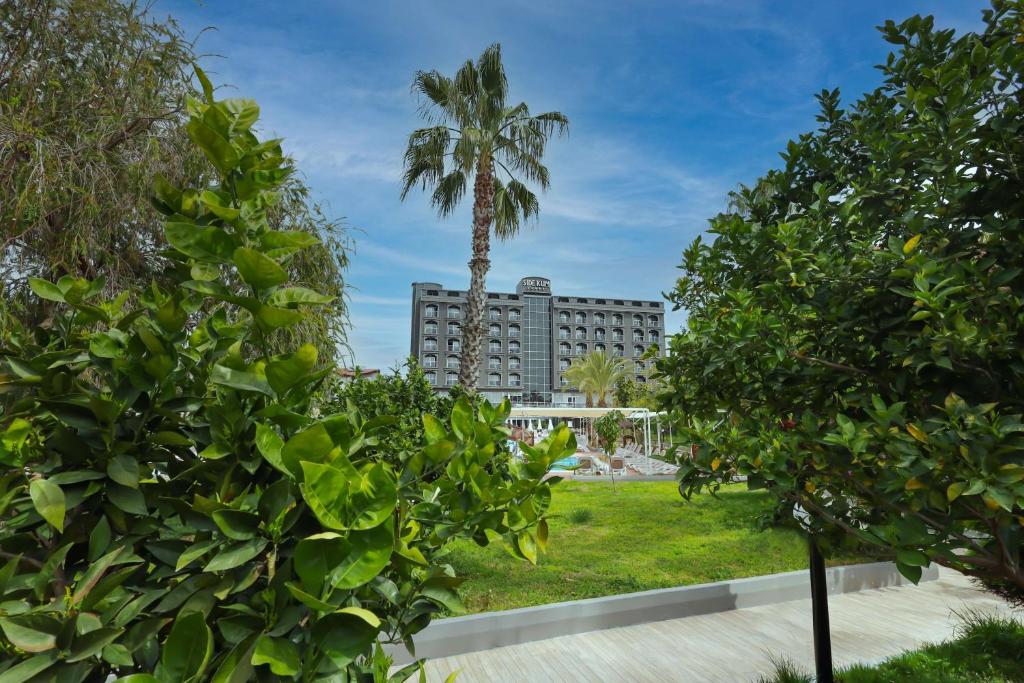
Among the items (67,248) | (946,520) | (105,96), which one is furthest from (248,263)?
(105,96)

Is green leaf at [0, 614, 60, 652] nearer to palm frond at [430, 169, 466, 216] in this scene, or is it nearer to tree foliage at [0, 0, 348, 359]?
tree foliage at [0, 0, 348, 359]

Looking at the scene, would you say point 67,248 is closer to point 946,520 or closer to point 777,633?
point 946,520

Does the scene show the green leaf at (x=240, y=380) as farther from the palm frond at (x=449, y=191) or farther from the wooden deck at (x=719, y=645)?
the palm frond at (x=449, y=191)

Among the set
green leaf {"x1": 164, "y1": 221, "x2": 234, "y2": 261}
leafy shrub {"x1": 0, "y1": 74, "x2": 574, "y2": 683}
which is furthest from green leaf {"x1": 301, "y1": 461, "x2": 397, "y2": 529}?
A: green leaf {"x1": 164, "y1": 221, "x2": 234, "y2": 261}

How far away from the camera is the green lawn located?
5855 mm

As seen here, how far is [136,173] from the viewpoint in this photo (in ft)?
16.4

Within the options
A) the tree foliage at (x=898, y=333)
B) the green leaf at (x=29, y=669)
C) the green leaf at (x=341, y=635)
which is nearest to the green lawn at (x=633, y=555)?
the tree foliage at (x=898, y=333)

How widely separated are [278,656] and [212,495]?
11.5 inches

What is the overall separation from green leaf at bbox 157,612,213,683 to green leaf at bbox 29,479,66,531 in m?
0.22

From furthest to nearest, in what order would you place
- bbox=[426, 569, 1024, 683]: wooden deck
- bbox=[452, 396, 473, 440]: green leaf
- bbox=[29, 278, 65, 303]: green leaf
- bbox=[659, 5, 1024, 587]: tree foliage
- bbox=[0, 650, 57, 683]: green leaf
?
bbox=[426, 569, 1024, 683]: wooden deck
bbox=[659, 5, 1024, 587]: tree foliage
bbox=[452, 396, 473, 440]: green leaf
bbox=[29, 278, 65, 303]: green leaf
bbox=[0, 650, 57, 683]: green leaf

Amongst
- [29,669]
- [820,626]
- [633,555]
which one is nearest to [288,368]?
[29,669]

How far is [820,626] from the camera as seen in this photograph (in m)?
3.62

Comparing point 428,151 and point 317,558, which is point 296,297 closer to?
point 317,558

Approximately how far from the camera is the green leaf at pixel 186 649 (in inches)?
23.8
